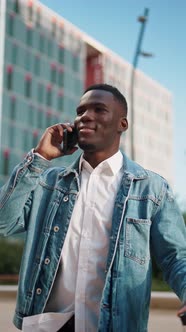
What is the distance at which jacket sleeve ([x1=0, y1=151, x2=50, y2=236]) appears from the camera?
76.7 inches

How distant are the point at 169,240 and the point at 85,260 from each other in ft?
1.04

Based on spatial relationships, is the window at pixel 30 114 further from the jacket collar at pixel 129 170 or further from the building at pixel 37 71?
the jacket collar at pixel 129 170

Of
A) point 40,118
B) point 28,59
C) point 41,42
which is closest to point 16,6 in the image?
point 41,42

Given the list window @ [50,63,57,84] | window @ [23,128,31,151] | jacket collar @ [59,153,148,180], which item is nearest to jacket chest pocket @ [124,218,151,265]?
jacket collar @ [59,153,148,180]

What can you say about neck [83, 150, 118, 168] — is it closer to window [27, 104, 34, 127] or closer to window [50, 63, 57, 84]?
window [27, 104, 34, 127]

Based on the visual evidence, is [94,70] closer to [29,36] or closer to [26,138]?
[29,36]

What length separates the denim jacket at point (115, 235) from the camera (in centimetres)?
184

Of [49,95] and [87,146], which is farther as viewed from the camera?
[49,95]

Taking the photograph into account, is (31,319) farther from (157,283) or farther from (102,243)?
(157,283)

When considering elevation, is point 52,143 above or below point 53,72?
below

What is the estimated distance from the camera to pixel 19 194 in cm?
195

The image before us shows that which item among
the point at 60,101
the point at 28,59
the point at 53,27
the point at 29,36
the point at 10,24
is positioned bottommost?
the point at 60,101

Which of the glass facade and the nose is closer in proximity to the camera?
the nose

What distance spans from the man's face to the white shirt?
14 centimetres
